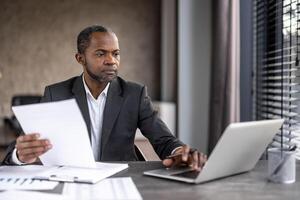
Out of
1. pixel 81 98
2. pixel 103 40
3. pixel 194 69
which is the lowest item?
pixel 81 98

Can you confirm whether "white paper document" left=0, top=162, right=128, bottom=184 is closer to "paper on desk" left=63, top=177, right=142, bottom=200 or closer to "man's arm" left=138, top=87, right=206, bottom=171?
"paper on desk" left=63, top=177, right=142, bottom=200

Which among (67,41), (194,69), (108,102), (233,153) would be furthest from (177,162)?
(67,41)

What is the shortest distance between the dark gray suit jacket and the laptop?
0.42 metres

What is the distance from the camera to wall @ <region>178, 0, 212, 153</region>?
4.09m

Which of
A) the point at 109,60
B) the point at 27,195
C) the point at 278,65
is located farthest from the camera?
the point at 278,65

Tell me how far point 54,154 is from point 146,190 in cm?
38

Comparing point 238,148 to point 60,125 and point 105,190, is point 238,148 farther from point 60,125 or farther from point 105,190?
point 60,125

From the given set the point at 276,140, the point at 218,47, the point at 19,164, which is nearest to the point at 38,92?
the point at 218,47

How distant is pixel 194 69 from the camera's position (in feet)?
13.4

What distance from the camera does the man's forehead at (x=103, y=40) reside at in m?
1.85

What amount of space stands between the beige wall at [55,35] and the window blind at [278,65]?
2.60 m

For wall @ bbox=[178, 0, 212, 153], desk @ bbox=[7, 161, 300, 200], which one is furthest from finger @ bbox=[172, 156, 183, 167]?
wall @ bbox=[178, 0, 212, 153]

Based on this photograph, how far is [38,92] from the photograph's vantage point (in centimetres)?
567

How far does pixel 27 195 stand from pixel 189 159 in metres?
0.53
